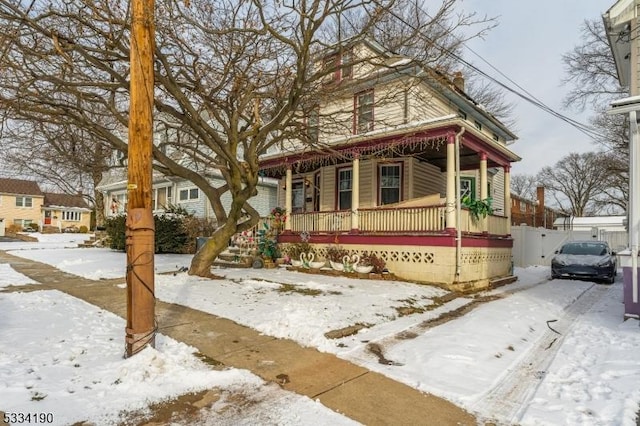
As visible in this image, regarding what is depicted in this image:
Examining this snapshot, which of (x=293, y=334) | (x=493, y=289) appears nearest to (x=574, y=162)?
(x=493, y=289)

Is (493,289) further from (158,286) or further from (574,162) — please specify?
(574,162)

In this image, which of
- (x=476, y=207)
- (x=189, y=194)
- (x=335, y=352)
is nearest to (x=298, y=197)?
(x=476, y=207)

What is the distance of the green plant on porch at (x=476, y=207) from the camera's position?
1080 cm

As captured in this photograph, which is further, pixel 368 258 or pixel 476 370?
pixel 368 258

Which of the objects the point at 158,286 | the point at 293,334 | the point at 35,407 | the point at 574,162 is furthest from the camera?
the point at 574,162

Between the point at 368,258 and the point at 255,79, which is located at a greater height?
the point at 255,79

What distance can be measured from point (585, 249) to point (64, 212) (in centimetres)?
5465

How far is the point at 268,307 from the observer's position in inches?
262

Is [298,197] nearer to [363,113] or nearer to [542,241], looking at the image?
[363,113]

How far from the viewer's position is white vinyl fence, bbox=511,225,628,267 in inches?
726

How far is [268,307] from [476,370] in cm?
352

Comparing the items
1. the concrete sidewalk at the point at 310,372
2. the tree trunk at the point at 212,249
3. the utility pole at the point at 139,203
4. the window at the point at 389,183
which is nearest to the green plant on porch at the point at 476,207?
the window at the point at 389,183

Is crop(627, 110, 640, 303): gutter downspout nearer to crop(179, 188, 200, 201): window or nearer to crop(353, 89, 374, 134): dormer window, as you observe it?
crop(353, 89, 374, 134): dormer window

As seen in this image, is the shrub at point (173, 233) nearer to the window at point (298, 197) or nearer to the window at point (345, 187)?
the window at point (298, 197)
